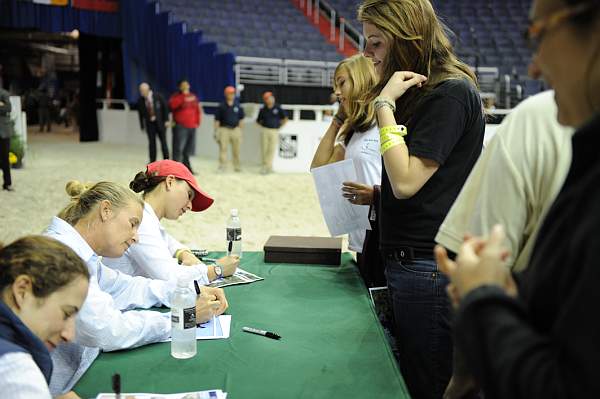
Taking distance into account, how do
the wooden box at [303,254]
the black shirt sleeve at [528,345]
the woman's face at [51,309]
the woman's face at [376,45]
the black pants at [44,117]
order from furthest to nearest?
the black pants at [44,117] → the wooden box at [303,254] → the woman's face at [376,45] → the woman's face at [51,309] → the black shirt sleeve at [528,345]

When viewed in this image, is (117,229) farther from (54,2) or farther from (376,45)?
(54,2)

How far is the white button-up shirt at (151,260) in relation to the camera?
2316 mm

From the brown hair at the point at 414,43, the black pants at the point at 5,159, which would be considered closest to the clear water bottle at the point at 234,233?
the brown hair at the point at 414,43

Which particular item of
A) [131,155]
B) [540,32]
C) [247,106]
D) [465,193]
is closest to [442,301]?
[465,193]

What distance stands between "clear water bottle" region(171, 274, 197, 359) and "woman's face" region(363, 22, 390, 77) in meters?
0.90

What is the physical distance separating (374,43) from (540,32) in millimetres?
1031

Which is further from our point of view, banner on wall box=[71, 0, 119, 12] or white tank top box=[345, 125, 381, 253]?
banner on wall box=[71, 0, 119, 12]

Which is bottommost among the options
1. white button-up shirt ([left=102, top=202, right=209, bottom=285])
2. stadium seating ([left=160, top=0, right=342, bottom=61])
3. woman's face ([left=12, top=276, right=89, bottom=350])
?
white button-up shirt ([left=102, top=202, right=209, bottom=285])

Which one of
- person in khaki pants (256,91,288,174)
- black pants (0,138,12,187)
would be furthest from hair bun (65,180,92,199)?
person in khaki pants (256,91,288,174)

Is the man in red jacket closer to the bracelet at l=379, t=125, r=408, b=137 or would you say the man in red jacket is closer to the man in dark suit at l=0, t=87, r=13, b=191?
the man in dark suit at l=0, t=87, r=13, b=191

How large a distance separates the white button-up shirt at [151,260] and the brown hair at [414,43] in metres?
1.07

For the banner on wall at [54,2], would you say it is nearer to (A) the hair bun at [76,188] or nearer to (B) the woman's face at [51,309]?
(A) the hair bun at [76,188]

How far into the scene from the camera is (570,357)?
66 cm

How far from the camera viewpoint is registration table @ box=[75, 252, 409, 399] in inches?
58.7
